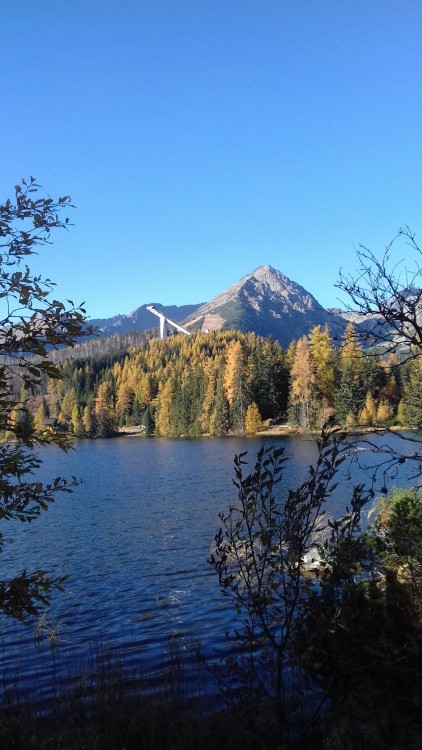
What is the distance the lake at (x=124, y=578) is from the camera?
11.3 m

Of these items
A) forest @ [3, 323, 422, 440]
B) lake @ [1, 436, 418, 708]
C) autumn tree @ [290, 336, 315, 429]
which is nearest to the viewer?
lake @ [1, 436, 418, 708]

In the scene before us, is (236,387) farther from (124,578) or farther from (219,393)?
(124,578)

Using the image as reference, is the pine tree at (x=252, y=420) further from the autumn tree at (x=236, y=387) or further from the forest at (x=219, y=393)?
the autumn tree at (x=236, y=387)

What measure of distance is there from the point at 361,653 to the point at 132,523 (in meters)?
21.6

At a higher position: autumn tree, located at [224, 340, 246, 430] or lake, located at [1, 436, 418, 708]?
autumn tree, located at [224, 340, 246, 430]

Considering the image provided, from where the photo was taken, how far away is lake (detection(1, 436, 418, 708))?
37.0 ft

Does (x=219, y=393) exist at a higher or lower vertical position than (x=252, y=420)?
higher

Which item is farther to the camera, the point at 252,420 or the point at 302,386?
the point at 252,420

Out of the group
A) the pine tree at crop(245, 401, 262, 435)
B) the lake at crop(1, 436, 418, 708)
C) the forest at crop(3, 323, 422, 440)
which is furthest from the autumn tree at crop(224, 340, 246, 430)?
the lake at crop(1, 436, 418, 708)

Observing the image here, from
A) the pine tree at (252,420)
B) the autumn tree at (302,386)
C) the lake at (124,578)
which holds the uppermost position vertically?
the autumn tree at (302,386)

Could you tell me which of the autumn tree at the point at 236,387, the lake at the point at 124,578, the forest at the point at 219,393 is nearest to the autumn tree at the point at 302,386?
the forest at the point at 219,393

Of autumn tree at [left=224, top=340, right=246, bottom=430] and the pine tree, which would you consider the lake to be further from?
autumn tree at [left=224, top=340, right=246, bottom=430]

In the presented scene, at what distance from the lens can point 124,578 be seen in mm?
17125

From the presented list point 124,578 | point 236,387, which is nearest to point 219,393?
point 236,387
